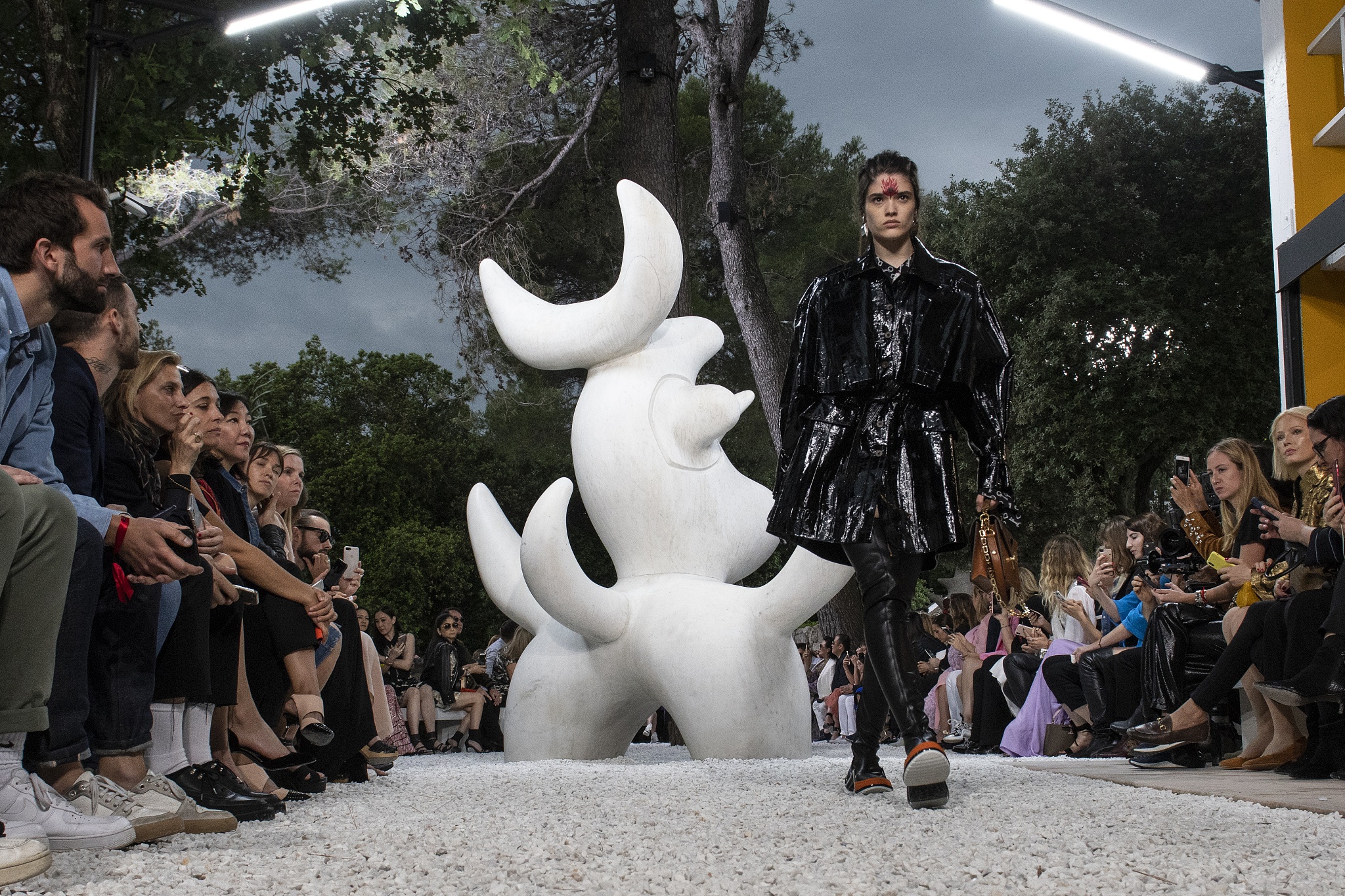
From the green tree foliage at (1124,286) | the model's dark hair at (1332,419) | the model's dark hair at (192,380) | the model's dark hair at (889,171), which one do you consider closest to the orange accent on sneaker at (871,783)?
the model's dark hair at (889,171)

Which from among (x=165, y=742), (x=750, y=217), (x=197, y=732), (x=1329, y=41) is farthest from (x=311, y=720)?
(x=750, y=217)

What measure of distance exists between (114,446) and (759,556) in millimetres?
3961

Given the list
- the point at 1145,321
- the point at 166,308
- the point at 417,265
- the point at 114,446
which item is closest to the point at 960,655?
the point at 114,446

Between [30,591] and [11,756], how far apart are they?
32 centimetres

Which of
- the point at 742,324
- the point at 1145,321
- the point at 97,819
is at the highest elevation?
the point at 1145,321

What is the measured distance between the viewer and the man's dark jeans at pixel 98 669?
2.56m

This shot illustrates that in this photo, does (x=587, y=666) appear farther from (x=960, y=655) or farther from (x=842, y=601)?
(x=842, y=601)

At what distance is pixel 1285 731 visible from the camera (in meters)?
4.54

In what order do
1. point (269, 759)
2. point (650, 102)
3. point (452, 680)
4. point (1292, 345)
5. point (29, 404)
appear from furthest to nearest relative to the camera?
1. point (452, 680)
2. point (650, 102)
3. point (1292, 345)
4. point (269, 759)
5. point (29, 404)

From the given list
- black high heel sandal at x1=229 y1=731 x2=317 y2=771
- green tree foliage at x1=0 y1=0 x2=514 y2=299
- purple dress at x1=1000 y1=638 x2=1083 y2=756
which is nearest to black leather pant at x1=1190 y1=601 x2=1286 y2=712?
purple dress at x1=1000 y1=638 x2=1083 y2=756

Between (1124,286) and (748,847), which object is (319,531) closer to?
(748,847)

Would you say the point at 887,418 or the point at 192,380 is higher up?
the point at 192,380

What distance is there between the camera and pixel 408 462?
27859 mm

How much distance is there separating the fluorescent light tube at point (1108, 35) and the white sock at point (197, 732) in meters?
6.93
